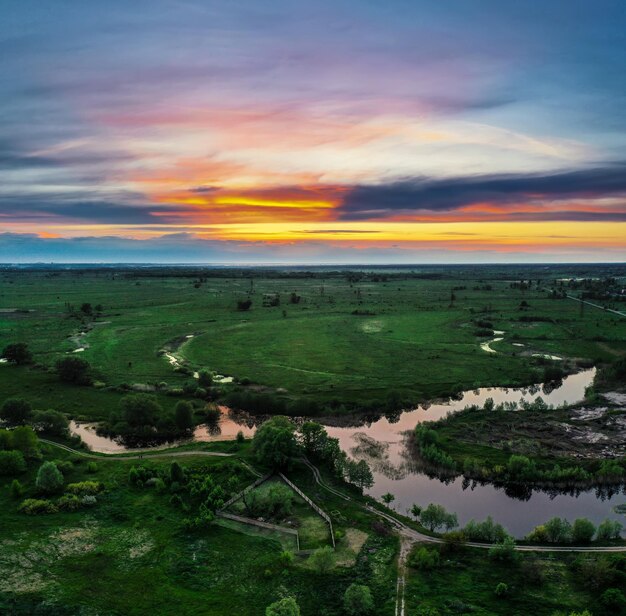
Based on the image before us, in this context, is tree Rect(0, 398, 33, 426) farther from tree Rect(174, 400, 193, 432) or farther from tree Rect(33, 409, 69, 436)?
tree Rect(174, 400, 193, 432)

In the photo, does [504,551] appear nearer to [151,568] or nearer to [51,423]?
[151,568]

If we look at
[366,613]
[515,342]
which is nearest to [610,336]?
[515,342]

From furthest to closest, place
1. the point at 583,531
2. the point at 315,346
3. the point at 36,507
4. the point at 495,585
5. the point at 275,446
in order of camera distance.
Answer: the point at 315,346, the point at 275,446, the point at 36,507, the point at 583,531, the point at 495,585

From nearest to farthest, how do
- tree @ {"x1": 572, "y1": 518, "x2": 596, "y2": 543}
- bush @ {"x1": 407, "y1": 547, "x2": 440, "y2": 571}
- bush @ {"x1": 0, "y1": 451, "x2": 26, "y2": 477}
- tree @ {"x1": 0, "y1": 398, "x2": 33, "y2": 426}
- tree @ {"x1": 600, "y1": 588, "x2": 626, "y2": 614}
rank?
tree @ {"x1": 600, "y1": 588, "x2": 626, "y2": 614}, bush @ {"x1": 407, "y1": 547, "x2": 440, "y2": 571}, tree @ {"x1": 572, "y1": 518, "x2": 596, "y2": 543}, bush @ {"x1": 0, "y1": 451, "x2": 26, "y2": 477}, tree @ {"x1": 0, "y1": 398, "x2": 33, "y2": 426}

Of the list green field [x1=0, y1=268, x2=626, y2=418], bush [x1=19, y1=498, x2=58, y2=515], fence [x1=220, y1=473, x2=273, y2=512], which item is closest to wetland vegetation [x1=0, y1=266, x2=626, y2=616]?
bush [x1=19, y1=498, x2=58, y2=515]

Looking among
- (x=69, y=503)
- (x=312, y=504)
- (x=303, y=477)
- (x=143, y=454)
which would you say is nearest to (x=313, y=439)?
(x=303, y=477)

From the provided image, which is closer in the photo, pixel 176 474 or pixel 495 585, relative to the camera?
pixel 495 585

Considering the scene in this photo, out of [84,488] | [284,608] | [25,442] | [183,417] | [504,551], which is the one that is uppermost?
[25,442]

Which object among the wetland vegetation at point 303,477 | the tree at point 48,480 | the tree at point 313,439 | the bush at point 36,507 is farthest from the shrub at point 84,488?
the tree at point 313,439
